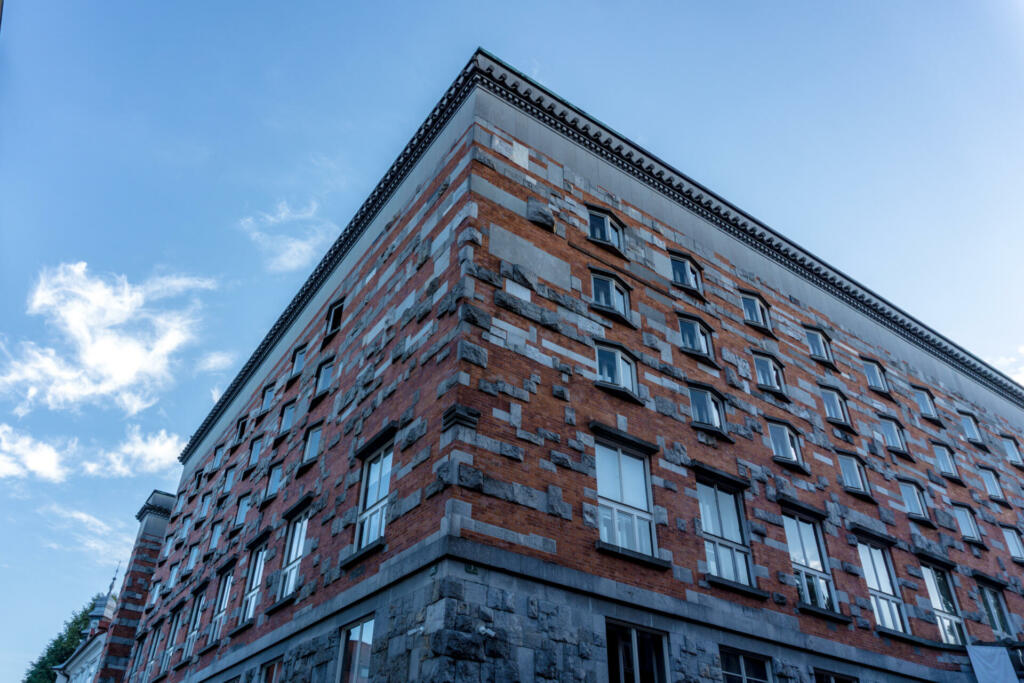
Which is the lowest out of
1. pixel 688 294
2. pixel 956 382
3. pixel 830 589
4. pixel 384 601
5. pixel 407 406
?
pixel 384 601

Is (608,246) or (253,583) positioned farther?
(253,583)

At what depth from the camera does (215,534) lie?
28109 millimetres

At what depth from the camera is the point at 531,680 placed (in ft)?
41.8

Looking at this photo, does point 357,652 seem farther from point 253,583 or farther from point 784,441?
point 784,441

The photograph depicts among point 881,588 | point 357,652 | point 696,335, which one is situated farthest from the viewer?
point 696,335

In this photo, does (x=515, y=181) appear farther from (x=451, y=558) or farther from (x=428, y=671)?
(x=428, y=671)

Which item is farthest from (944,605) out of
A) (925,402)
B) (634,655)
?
(634,655)

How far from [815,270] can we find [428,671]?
21817 millimetres

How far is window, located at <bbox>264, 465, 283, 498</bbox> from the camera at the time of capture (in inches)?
924

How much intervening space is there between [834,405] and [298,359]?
18994 millimetres

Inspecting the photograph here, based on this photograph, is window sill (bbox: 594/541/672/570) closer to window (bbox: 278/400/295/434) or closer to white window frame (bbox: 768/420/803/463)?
white window frame (bbox: 768/420/803/463)

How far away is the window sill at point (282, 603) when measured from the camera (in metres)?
18.7

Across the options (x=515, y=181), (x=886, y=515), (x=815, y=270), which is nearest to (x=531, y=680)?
(x=515, y=181)

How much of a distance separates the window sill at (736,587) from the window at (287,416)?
49.5 ft
